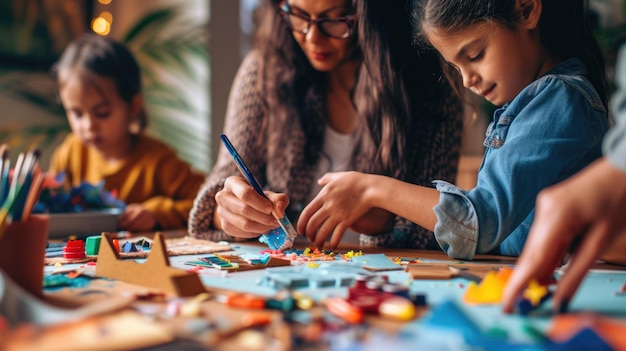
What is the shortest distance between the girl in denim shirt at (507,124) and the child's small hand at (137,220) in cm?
53

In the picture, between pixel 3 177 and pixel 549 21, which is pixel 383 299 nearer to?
pixel 3 177

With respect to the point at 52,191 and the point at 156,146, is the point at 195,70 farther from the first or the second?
the point at 52,191

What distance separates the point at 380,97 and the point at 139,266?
77 centimetres

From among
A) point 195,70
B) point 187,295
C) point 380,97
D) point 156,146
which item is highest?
point 195,70

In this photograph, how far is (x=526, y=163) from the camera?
2.97ft

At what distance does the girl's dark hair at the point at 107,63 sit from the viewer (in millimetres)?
1992

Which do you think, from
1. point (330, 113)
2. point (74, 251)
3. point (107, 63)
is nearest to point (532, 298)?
point (74, 251)

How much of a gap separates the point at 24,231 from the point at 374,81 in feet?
2.83

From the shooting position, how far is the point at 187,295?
67 centimetres

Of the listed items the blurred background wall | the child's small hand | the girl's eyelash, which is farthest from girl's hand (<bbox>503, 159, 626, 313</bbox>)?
the blurred background wall

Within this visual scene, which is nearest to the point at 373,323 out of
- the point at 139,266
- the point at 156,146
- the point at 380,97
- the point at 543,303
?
the point at 543,303

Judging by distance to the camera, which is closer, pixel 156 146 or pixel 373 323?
pixel 373 323

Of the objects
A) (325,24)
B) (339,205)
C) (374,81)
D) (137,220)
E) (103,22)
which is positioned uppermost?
(103,22)

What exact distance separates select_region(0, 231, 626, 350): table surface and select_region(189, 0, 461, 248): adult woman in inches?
14.1
